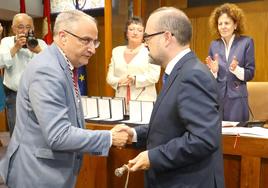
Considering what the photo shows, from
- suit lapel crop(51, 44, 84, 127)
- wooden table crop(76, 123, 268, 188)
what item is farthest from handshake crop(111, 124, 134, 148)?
wooden table crop(76, 123, 268, 188)

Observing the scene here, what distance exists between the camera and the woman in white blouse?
2.61 meters

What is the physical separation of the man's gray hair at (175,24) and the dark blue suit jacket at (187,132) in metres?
0.08

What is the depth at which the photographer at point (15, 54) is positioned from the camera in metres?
2.56

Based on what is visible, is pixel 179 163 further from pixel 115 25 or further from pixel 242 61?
pixel 115 25

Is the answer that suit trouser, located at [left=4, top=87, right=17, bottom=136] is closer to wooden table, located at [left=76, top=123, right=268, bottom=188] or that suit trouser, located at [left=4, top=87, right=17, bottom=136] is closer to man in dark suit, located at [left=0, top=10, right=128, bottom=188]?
wooden table, located at [left=76, top=123, right=268, bottom=188]

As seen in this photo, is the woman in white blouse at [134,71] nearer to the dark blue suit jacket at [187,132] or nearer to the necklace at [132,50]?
the necklace at [132,50]

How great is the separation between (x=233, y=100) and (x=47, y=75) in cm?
177

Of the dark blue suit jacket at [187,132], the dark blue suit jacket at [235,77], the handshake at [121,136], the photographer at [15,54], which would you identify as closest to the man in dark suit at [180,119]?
the dark blue suit jacket at [187,132]

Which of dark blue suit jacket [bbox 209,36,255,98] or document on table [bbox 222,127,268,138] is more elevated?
dark blue suit jacket [bbox 209,36,255,98]

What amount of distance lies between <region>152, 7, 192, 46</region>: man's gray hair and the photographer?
1.54 meters

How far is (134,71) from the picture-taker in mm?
2697

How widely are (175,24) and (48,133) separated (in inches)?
24.5

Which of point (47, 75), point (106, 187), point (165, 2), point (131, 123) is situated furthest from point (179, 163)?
point (165, 2)

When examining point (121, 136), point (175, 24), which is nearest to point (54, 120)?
point (121, 136)
